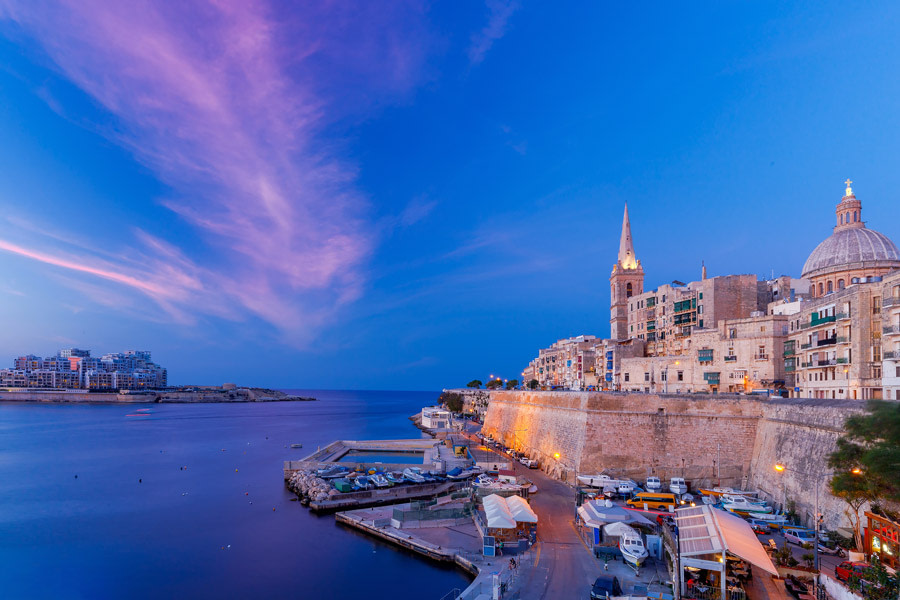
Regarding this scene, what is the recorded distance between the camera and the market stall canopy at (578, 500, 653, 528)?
21.8 meters

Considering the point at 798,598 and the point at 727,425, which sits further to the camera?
the point at 727,425

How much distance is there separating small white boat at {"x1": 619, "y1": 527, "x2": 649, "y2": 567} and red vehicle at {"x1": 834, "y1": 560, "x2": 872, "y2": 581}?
5846 mm

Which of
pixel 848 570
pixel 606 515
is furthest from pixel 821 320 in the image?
pixel 848 570

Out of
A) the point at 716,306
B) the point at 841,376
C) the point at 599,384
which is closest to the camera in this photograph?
the point at 841,376

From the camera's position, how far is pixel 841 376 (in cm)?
3003

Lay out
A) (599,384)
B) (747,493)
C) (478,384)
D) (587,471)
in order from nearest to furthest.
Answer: (747,493) → (587,471) → (599,384) → (478,384)

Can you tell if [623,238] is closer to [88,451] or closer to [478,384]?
[478,384]

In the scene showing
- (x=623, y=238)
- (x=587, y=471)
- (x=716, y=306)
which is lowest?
(x=587, y=471)

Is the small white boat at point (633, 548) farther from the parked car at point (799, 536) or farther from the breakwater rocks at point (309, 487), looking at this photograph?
the breakwater rocks at point (309, 487)

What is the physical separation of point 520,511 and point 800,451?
47.3ft

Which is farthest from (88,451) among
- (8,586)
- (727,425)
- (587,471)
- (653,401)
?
(727,425)

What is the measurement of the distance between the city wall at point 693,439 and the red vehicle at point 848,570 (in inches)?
→ 358

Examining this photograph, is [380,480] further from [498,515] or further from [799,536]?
[799,536]

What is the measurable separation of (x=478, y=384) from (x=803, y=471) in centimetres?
9623
